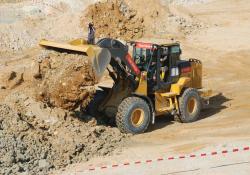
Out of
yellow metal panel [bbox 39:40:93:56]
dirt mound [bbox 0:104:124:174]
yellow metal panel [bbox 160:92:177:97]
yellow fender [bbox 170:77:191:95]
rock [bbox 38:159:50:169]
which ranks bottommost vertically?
rock [bbox 38:159:50:169]

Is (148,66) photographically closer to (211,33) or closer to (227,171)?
(227,171)

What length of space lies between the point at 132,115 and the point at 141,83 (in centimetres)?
86

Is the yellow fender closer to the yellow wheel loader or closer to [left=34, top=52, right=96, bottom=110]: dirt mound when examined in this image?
the yellow wheel loader

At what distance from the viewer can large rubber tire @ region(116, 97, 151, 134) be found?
12873 millimetres

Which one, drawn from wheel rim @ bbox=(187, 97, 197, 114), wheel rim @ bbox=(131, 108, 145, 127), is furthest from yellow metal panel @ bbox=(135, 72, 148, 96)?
wheel rim @ bbox=(187, 97, 197, 114)

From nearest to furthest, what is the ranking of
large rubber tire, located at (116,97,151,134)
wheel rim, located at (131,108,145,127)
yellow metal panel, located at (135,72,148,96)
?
large rubber tire, located at (116,97,151,134) → wheel rim, located at (131,108,145,127) → yellow metal panel, located at (135,72,148,96)

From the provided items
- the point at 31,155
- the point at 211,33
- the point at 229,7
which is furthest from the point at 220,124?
the point at 229,7

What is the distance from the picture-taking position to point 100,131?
1251cm

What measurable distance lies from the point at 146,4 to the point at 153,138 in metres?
16.4

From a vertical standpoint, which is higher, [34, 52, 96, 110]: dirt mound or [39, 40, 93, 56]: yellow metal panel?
[39, 40, 93, 56]: yellow metal panel

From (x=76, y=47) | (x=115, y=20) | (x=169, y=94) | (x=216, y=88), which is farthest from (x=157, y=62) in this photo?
(x=115, y=20)

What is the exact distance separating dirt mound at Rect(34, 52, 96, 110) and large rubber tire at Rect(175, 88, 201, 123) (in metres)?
2.89

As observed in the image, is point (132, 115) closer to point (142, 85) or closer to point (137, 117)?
point (137, 117)

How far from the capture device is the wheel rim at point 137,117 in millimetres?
13180
